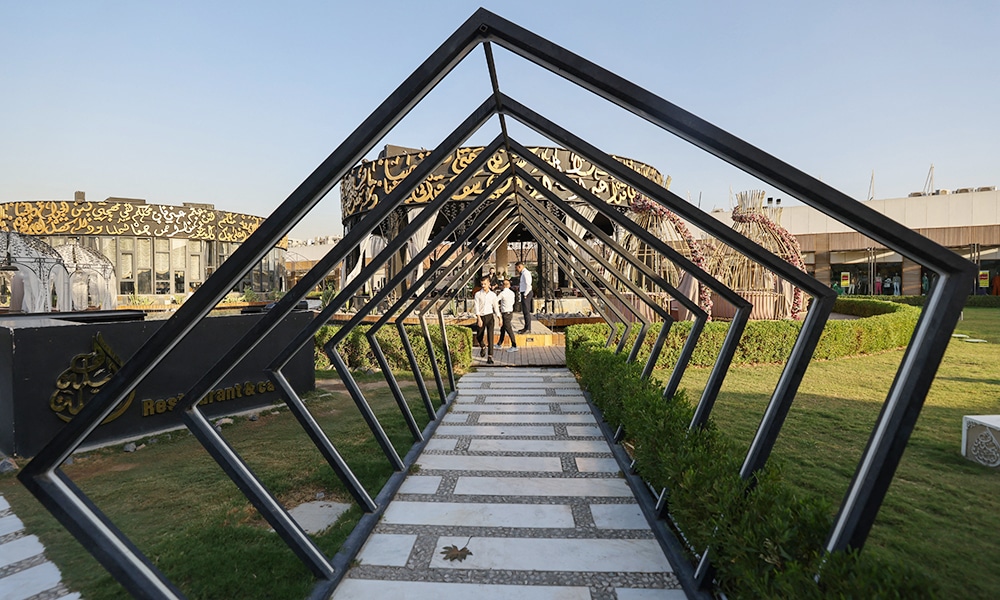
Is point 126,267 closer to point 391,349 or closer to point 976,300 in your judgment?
point 391,349

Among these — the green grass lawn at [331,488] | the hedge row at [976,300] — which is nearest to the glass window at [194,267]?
the green grass lawn at [331,488]

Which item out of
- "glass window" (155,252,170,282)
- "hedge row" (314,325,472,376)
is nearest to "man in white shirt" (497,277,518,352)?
"hedge row" (314,325,472,376)

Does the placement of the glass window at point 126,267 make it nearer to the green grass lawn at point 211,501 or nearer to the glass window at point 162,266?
the glass window at point 162,266

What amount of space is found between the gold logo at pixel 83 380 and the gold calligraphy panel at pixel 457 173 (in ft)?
36.4

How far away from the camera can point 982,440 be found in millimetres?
5055

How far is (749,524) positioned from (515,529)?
194 cm

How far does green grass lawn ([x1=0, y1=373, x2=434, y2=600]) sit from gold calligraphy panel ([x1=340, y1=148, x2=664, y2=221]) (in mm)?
10469

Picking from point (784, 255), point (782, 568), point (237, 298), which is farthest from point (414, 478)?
point (237, 298)

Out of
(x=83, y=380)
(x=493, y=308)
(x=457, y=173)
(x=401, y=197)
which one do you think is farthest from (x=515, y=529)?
(x=457, y=173)

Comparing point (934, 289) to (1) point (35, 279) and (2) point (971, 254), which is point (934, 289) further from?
(2) point (971, 254)

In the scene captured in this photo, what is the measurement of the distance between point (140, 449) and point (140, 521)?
7.72ft

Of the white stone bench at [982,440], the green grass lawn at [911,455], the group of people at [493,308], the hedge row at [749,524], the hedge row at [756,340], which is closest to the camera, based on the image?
the hedge row at [749,524]

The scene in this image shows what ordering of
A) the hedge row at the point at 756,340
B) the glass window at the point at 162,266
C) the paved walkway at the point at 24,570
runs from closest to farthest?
the paved walkway at the point at 24,570, the hedge row at the point at 756,340, the glass window at the point at 162,266

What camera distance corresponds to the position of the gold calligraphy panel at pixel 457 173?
1627 cm
